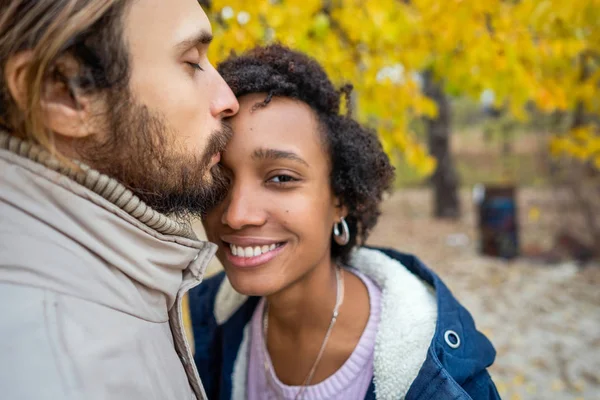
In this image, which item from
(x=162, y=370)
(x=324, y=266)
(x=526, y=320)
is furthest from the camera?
(x=526, y=320)

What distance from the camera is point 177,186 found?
4.88 ft

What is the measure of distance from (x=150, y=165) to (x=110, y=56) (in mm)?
296

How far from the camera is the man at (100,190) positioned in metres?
1.05

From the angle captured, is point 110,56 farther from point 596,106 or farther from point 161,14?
point 596,106

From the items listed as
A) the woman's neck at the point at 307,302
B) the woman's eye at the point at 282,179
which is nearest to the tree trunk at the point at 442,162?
the woman's neck at the point at 307,302

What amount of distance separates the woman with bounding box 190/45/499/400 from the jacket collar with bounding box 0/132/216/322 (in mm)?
499

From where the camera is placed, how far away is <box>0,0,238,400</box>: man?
3.46 feet

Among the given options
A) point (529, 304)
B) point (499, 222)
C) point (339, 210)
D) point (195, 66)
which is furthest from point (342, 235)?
point (499, 222)

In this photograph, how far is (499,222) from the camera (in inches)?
331

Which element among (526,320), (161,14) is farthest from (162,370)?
(526,320)

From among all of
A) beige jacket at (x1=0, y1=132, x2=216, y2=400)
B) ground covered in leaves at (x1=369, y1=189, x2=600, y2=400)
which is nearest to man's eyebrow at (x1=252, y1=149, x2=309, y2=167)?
beige jacket at (x1=0, y1=132, x2=216, y2=400)

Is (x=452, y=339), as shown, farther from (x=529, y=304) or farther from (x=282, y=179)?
(x=529, y=304)

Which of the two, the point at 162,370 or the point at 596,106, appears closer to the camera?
the point at 162,370

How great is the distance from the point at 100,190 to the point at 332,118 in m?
1.10
